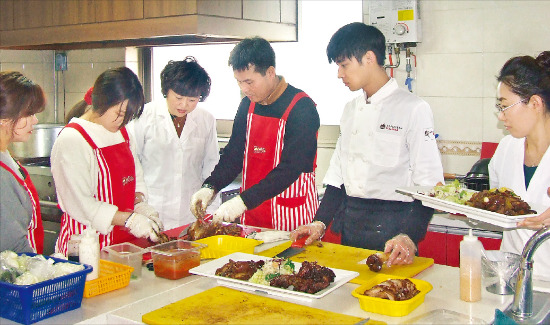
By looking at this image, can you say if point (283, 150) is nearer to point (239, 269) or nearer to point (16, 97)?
point (239, 269)

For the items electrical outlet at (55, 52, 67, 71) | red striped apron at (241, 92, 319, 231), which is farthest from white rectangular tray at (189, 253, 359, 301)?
electrical outlet at (55, 52, 67, 71)

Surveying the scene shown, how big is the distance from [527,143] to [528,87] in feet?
0.89

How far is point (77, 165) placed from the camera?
249 cm

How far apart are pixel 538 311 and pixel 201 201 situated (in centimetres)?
166

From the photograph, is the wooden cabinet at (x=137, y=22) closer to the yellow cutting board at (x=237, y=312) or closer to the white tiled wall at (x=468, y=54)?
the white tiled wall at (x=468, y=54)

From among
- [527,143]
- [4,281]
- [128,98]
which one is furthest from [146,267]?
[527,143]

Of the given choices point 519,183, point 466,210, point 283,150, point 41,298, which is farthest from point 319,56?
point 41,298

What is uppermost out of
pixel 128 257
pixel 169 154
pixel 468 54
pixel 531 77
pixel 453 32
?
pixel 453 32

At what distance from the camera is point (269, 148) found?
301cm

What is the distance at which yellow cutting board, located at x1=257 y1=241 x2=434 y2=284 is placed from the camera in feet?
6.76

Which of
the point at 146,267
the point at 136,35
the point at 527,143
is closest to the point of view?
the point at 146,267

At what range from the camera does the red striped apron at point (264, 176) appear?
2979 mm

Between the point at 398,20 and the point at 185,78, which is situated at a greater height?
the point at 398,20

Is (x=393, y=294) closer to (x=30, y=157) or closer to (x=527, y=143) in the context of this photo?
(x=527, y=143)
